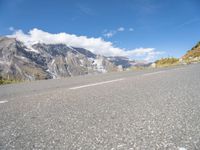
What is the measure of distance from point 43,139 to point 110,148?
2.12ft

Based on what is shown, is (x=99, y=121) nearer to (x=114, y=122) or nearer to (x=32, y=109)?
(x=114, y=122)

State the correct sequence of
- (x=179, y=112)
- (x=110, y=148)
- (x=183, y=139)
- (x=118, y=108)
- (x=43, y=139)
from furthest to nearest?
(x=118, y=108)
(x=179, y=112)
(x=43, y=139)
(x=183, y=139)
(x=110, y=148)

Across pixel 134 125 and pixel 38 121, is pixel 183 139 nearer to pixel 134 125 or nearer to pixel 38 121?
pixel 134 125

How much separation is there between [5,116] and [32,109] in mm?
429

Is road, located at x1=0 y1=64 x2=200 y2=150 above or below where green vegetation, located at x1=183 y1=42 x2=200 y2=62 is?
below

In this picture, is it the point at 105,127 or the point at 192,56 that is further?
the point at 192,56

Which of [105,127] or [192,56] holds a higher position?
[192,56]

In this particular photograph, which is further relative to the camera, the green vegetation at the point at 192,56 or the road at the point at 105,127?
the green vegetation at the point at 192,56

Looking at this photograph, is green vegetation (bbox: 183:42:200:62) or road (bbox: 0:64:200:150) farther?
green vegetation (bbox: 183:42:200:62)

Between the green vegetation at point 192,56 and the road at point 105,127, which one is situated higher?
the green vegetation at point 192,56

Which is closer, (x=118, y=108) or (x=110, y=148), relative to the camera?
(x=110, y=148)

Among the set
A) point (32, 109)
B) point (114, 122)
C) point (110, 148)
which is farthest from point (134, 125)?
point (32, 109)

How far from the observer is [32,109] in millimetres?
2977

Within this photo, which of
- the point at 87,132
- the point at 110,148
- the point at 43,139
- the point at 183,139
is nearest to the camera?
the point at 110,148
